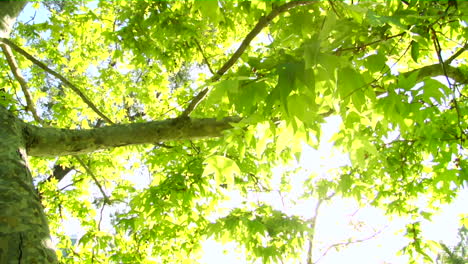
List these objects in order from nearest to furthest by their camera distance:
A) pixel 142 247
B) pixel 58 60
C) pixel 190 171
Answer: pixel 190 171 → pixel 142 247 → pixel 58 60

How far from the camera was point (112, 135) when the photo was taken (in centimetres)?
250

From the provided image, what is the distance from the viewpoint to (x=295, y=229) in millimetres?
3346

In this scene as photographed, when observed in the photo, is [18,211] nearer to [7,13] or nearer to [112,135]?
[112,135]

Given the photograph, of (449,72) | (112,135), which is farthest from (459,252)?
(112,135)

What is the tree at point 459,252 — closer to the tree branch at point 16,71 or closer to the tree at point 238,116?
the tree at point 238,116

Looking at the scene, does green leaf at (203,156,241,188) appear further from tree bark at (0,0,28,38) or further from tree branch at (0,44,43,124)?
tree branch at (0,44,43,124)

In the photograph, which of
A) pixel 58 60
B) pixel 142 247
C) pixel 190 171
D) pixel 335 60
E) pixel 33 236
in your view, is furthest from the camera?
pixel 58 60

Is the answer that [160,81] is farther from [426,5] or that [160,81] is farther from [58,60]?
[426,5]

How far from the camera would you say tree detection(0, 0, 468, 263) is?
1223 mm

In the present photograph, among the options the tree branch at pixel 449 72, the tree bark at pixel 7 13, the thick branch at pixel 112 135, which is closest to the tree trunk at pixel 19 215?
the thick branch at pixel 112 135

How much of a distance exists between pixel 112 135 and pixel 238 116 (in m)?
1.02

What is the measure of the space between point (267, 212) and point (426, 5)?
2680 millimetres

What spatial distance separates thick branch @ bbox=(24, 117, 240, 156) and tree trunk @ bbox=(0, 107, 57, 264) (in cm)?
45

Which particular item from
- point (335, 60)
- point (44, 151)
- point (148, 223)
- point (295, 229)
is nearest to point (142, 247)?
point (148, 223)
